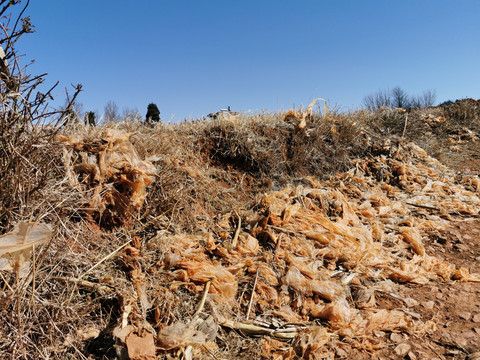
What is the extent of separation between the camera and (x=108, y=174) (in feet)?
9.21

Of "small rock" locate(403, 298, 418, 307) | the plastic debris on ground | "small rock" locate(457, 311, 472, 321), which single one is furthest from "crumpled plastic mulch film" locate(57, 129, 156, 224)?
"small rock" locate(457, 311, 472, 321)

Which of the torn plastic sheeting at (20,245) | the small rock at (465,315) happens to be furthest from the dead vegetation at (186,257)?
the small rock at (465,315)

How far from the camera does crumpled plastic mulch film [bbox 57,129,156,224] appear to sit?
2705 millimetres

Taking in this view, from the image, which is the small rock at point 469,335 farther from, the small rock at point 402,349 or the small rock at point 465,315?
the small rock at point 402,349

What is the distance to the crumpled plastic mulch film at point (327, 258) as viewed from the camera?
2408mm

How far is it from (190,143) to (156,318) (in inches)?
116

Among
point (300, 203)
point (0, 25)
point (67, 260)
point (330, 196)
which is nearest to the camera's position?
point (0, 25)

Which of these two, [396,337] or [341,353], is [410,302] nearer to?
[396,337]

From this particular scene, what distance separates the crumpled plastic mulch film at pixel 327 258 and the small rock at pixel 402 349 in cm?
19

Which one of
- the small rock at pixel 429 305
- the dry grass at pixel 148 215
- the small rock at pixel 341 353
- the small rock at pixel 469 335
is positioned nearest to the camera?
the dry grass at pixel 148 215

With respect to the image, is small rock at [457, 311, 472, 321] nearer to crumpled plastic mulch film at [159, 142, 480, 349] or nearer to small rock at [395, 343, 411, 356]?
crumpled plastic mulch film at [159, 142, 480, 349]

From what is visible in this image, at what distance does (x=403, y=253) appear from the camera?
11.1 feet

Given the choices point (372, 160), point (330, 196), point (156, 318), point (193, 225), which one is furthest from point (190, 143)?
point (372, 160)

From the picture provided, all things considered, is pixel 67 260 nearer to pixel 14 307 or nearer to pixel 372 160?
pixel 14 307
